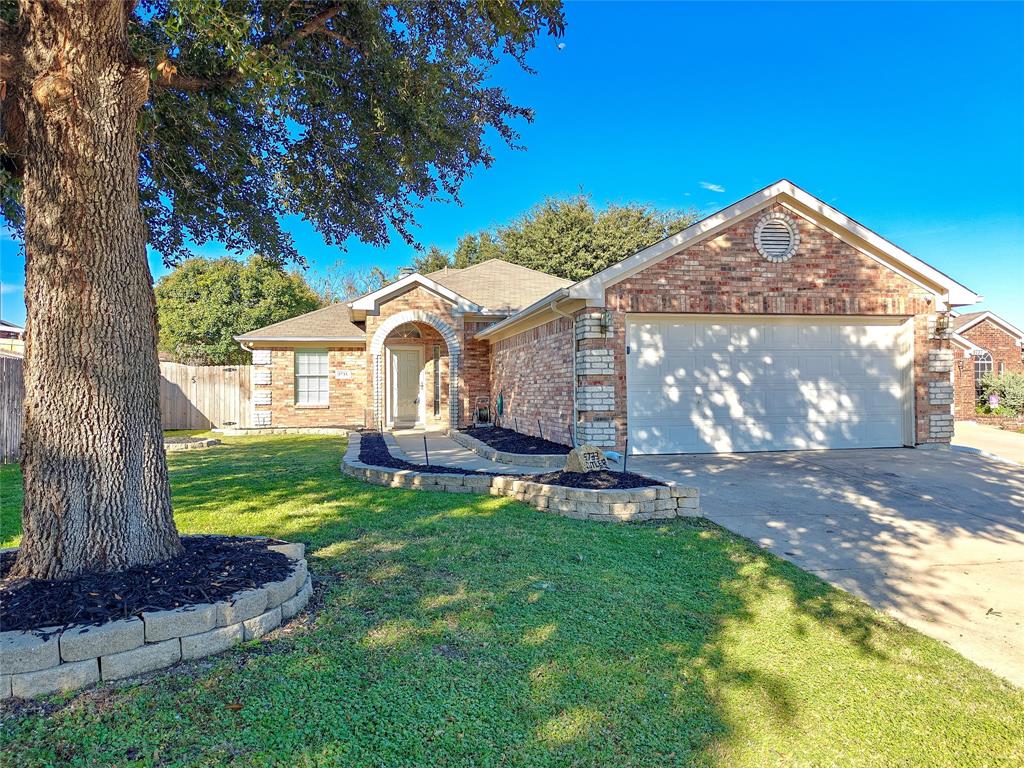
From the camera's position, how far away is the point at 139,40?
199 inches

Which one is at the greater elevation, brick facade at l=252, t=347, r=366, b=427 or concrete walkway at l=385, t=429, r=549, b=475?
brick facade at l=252, t=347, r=366, b=427

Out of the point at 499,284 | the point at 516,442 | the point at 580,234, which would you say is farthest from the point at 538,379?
the point at 580,234

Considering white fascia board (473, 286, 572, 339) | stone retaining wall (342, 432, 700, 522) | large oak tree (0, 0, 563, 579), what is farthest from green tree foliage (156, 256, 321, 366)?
stone retaining wall (342, 432, 700, 522)

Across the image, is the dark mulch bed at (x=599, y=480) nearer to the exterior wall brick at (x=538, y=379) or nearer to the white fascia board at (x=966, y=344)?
the exterior wall brick at (x=538, y=379)

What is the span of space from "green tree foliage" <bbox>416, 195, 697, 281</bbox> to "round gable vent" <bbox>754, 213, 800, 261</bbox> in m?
17.9

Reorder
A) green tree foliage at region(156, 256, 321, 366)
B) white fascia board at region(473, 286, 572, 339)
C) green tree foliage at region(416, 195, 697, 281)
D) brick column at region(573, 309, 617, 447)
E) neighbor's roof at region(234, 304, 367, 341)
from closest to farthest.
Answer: brick column at region(573, 309, 617, 447) → white fascia board at region(473, 286, 572, 339) → neighbor's roof at region(234, 304, 367, 341) → green tree foliage at region(156, 256, 321, 366) → green tree foliage at region(416, 195, 697, 281)

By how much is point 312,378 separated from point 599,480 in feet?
43.5

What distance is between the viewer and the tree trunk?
3.44 meters

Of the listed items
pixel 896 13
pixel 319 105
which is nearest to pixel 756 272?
pixel 896 13

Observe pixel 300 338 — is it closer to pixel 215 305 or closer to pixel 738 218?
pixel 215 305

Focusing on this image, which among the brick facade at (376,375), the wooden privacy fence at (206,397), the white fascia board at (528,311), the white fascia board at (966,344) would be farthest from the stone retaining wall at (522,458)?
the white fascia board at (966,344)

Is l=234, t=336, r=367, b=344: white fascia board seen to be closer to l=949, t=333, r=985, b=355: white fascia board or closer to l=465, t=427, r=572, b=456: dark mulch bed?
l=465, t=427, r=572, b=456: dark mulch bed

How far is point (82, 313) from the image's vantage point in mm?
3488

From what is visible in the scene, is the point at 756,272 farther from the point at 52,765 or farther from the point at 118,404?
the point at 52,765
